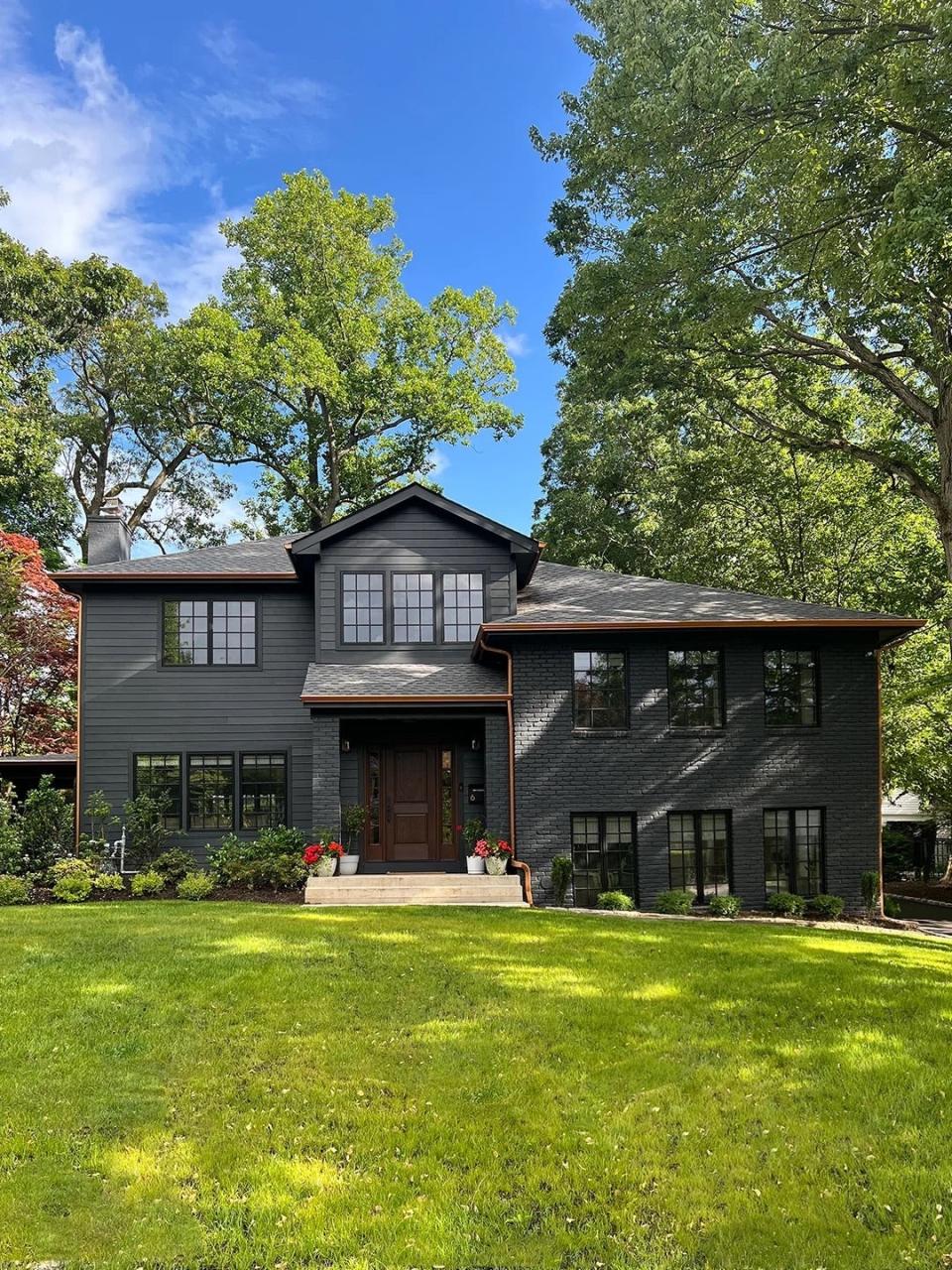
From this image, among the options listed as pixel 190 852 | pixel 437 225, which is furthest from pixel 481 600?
pixel 437 225

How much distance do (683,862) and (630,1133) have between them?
10.3 m

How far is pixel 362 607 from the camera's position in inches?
643

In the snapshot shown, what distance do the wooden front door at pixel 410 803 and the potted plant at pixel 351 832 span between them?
0.57 metres

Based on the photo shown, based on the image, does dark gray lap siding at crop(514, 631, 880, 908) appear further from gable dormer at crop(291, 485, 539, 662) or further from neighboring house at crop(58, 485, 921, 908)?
gable dormer at crop(291, 485, 539, 662)

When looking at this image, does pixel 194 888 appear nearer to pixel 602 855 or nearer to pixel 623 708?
pixel 602 855

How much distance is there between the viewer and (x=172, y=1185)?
14.2 feet

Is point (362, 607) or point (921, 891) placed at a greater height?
point (362, 607)

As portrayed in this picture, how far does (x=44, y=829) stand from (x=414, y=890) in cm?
699

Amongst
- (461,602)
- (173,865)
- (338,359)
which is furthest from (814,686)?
(338,359)

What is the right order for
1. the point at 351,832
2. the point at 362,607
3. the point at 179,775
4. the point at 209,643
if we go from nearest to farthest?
the point at 351,832 → the point at 179,775 → the point at 362,607 → the point at 209,643

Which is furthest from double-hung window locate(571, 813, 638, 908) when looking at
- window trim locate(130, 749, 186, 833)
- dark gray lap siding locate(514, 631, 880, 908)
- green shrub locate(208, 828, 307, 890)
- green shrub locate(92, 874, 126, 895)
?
green shrub locate(92, 874, 126, 895)

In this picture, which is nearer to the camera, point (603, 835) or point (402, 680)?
point (603, 835)

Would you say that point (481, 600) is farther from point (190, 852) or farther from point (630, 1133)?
point (630, 1133)

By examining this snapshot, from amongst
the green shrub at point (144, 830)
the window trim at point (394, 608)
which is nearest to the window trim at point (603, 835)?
the window trim at point (394, 608)
